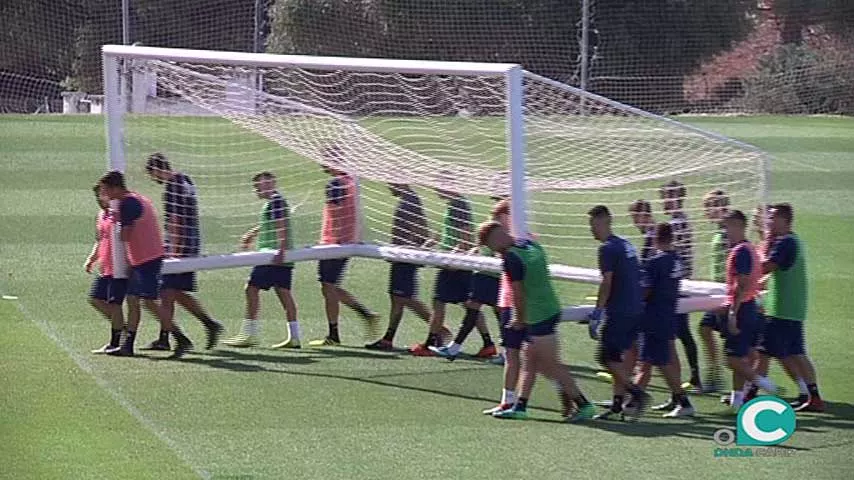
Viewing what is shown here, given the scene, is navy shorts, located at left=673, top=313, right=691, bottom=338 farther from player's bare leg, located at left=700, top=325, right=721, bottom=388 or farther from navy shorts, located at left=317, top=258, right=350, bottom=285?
navy shorts, located at left=317, top=258, right=350, bottom=285

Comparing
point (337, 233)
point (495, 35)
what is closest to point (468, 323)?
point (337, 233)

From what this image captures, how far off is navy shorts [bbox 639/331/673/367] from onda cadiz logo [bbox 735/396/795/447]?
0.66 metres

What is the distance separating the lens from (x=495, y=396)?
12.6 metres

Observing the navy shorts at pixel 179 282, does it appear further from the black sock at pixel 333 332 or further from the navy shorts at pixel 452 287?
the navy shorts at pixel 452 287

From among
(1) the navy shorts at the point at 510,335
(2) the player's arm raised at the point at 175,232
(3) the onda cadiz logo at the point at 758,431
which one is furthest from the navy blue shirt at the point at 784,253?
(2) the player's arm raised at the point at 175,232

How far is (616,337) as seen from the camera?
1163 centimetres

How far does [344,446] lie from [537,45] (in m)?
23.3

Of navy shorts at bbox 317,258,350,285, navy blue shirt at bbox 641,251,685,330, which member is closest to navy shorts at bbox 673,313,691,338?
navy blue shirt at bbox 641,251,685,330

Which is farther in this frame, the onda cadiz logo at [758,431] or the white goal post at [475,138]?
the white goal post at [475,138]

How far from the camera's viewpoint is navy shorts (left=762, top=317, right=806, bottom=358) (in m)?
12.2

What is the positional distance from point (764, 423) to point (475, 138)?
8349mm

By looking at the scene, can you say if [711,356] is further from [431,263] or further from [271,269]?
[271,269]

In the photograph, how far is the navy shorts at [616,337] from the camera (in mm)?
11656

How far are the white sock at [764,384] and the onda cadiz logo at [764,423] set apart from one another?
0.25 metres
